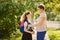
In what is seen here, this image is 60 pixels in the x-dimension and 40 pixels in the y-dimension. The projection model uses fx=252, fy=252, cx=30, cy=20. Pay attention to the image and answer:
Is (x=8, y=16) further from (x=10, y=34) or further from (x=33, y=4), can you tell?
(x=33, y=4)

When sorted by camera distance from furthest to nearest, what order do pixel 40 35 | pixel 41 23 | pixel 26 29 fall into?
pixel 26 29
pixel 40 35
pixel 41 23

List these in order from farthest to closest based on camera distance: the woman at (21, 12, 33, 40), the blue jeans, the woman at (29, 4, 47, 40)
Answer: the woman at (21, 12, 33, 40)
the blue jeans
the woman at (29, 4, 47, 40)

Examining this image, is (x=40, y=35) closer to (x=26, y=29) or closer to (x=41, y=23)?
(x=41, y=23)

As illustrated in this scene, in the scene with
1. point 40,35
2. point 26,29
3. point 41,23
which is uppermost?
point 41,23

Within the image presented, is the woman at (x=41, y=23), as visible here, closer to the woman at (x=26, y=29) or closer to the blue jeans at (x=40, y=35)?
the blue jeans at (x=40, y=35)

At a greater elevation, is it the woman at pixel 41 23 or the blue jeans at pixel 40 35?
the woman at pixel 41 23

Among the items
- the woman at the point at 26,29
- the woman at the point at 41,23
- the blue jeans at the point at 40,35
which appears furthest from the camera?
the woman at the point at 26,29

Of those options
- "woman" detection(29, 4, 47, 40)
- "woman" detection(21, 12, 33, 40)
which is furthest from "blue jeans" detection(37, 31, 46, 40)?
"woman" detection(21, 12, 33, 40)

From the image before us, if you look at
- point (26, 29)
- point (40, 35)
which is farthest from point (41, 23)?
point (26, 29)

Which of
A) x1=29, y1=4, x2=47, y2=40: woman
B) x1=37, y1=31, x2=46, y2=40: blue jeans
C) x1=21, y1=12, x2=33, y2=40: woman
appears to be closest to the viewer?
x1=29, y1=4, x2=47, y2=40: woman

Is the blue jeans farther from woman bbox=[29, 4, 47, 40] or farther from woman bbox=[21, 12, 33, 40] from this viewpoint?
woman bbox=[21, 12, 33, 40]

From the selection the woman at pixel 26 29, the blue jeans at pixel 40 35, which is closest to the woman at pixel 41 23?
the blue jeans at pixel 40 35

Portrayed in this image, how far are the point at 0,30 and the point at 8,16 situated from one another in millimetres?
1006

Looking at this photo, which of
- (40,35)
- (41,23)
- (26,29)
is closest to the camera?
(41,23)
